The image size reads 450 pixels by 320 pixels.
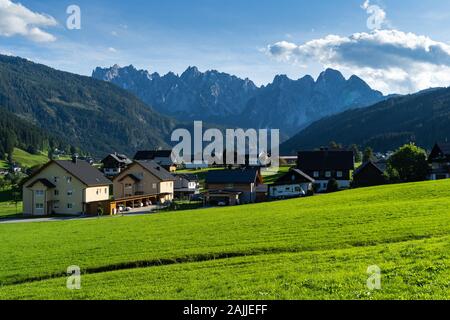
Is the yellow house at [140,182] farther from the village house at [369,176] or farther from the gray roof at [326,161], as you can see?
the village house at [369,176]

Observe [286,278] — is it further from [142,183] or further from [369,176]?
[142,183]

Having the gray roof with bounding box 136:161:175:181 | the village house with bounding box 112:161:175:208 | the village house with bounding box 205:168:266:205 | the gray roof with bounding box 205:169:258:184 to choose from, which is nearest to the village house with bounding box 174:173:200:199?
the gray roof with bounding box 136:161:175:181

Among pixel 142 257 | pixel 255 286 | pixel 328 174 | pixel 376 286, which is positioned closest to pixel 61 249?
pixel 142 257

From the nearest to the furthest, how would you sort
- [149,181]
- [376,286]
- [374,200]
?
1. [376,286]
2. [374,200]
3. [149,181]

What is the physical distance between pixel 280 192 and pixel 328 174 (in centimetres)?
1739

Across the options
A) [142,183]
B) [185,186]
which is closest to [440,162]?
[185,186]

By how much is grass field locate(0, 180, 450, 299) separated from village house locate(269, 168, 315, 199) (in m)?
44.5

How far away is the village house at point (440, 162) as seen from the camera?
9004cm

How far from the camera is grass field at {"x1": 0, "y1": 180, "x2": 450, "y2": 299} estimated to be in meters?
15.9

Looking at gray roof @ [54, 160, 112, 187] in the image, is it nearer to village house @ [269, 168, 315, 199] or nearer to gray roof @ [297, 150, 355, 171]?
village house @ [269, 168, 315, 199]

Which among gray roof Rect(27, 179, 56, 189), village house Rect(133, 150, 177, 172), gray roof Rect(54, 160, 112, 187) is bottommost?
gray roof Rect(27, 179, 56, 189)

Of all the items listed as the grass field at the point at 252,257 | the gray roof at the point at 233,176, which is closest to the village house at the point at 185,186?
the gray roof at the point at 233,176
